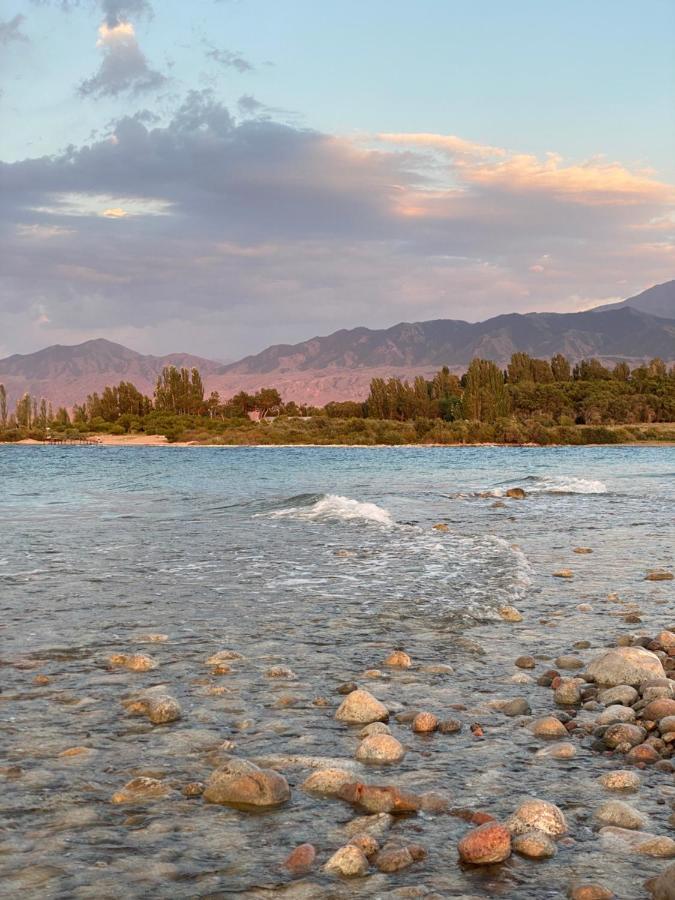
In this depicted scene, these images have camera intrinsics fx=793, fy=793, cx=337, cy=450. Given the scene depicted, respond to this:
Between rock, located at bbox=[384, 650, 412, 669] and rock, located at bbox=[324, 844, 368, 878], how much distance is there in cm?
411

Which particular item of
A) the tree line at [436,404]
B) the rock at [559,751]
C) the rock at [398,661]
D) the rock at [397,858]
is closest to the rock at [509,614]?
the rock at [398,661]

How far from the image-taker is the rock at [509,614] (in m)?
10.8

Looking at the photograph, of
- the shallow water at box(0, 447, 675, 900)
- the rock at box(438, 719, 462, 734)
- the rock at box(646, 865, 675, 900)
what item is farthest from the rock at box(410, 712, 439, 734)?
the rock at box(646, 865, 675, 900)

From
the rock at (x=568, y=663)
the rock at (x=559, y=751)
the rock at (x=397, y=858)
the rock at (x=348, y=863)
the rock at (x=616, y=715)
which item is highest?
the rock at (x=348, y=863)

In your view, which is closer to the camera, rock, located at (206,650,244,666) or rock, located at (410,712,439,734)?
rock, located at (410,712,439,734)

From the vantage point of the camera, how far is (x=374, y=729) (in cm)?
648

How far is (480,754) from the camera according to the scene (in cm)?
614

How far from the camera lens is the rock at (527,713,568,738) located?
6570 mm

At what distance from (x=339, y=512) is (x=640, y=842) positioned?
21392 millimetres

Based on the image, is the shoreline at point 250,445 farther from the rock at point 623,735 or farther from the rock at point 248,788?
the rock at point 248,788

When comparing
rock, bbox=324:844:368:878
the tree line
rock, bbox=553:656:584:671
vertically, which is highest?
the tree line

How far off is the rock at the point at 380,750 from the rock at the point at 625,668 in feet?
9.01

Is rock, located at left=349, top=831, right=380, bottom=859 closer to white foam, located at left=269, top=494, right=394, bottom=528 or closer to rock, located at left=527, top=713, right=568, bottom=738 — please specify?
rock, located at left=527, top=713, right=568, bottom=738

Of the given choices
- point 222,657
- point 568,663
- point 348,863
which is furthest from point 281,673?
point 348,863
